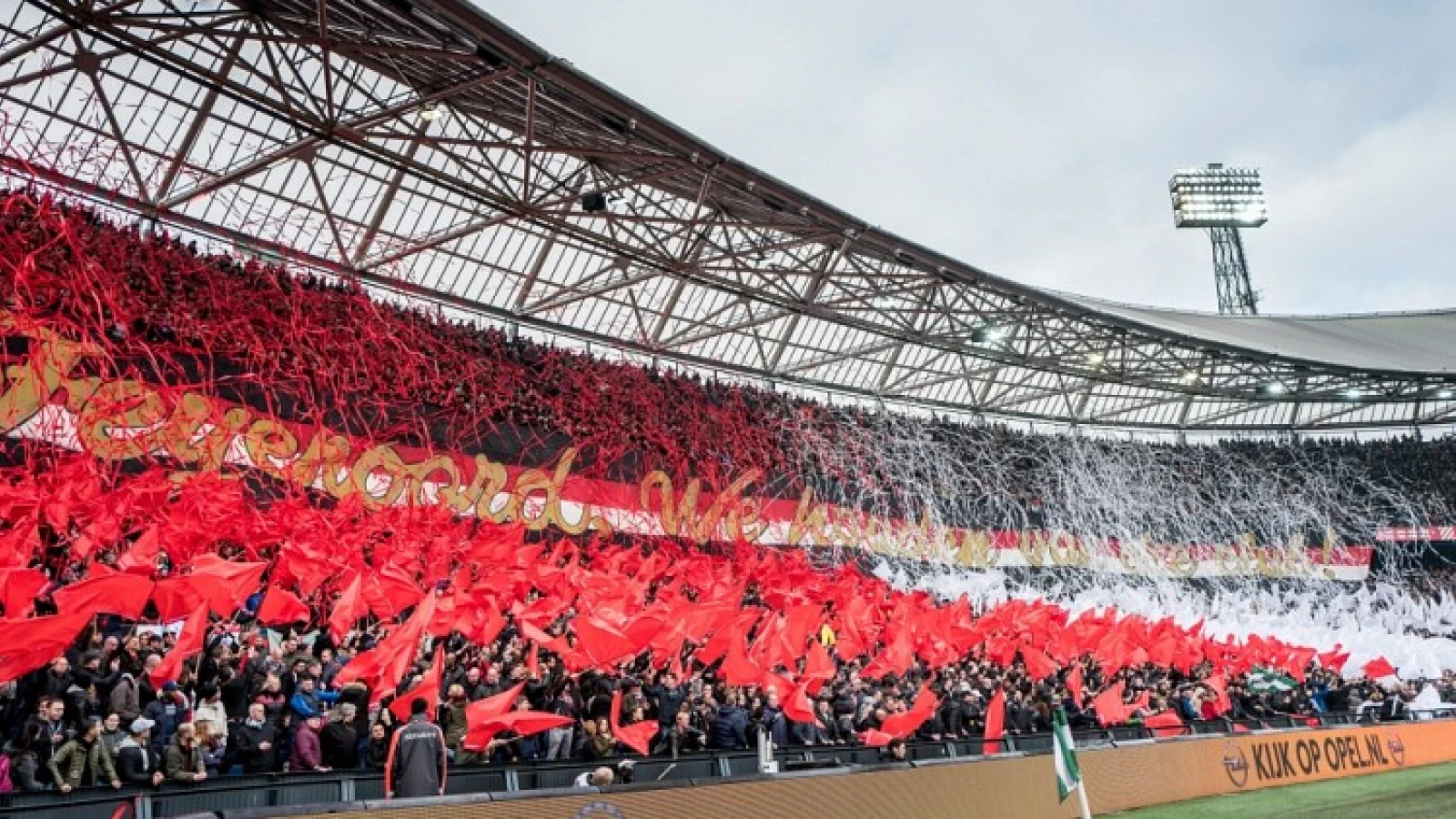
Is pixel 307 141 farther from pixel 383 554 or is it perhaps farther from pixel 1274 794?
pixel 1274 794

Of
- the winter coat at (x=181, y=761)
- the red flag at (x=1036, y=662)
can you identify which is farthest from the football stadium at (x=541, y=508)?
the red flag at (x=1036, y=662)

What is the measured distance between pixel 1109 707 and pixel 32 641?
14.3m

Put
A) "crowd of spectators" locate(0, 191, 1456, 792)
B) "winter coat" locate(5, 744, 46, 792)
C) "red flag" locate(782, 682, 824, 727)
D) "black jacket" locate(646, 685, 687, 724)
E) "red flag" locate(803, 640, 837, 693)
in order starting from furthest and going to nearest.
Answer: "red flag" locate(803, 640, 837, 693), "red flag" locate(782, 682, 824, 727), "black jacket" locate(646, 685, 687, 724), "crowd of spectators" locate(0, 191, 1456, 792), "winter coat" locate(5, 744, 46, 792)

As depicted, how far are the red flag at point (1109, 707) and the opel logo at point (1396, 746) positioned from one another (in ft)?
23.3

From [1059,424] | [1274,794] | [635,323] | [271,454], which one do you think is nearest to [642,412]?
[635,323]

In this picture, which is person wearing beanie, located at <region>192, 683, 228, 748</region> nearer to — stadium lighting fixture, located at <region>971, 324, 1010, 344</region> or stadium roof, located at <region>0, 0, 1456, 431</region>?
stadium roof, located at <region>0, 0, 1456, 431</region>

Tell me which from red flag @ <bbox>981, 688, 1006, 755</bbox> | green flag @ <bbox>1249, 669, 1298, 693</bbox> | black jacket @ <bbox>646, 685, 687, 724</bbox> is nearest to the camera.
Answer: black jacket @ <bbox>646, 685, 687, 724</bbox>

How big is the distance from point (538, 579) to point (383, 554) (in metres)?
2.47

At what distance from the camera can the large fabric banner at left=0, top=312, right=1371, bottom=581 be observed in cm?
1741

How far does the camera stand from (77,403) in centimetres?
1755

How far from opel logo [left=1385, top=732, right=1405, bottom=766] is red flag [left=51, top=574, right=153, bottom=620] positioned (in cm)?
2074

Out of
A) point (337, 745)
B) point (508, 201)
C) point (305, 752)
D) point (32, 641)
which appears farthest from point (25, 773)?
point (508, 201)

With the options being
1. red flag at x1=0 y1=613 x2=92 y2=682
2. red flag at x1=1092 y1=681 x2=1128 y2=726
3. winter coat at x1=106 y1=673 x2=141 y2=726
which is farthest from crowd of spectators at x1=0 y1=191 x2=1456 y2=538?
red flag at x1=1092 y1=681 x2=1128 y2=726

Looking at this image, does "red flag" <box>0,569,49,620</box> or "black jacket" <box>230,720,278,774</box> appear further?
"red flag" <box>0,569,49,620</box>
